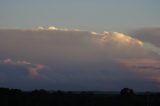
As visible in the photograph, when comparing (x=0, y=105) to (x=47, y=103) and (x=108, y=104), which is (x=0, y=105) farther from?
(x=108, y=104)

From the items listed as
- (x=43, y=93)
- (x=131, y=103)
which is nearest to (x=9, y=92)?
(x=43, y=93)

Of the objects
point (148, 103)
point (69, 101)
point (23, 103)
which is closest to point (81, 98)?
point (69, 101)

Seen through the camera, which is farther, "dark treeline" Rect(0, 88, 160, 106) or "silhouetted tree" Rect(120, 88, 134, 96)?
"silhouetted tree" Rect(120, 88, 134, 96)

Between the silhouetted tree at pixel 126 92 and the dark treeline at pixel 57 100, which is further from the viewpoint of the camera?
the silhouetted tree at pixel 126 92

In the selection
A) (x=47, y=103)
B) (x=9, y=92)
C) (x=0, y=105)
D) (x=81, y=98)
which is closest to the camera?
(x=0, y=105)

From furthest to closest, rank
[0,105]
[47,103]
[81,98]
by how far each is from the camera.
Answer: [81,98] → [47,103] → [0,105]

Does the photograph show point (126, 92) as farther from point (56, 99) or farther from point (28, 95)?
point (28, 95)

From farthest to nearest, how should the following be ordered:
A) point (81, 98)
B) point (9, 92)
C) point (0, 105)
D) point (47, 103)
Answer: point (81, 98)
point (9, 92)
point (47, 103)
point (0, 105)

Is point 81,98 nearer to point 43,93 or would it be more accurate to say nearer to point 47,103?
Result: point 43,93

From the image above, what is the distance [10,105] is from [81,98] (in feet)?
122

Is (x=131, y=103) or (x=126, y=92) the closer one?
(x=131, y=103)

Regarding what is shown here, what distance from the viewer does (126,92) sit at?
167875 millimetres

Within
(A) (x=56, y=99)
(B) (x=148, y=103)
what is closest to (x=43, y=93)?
(A) (x=56, y=99)

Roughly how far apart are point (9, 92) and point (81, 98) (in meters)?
22.6
